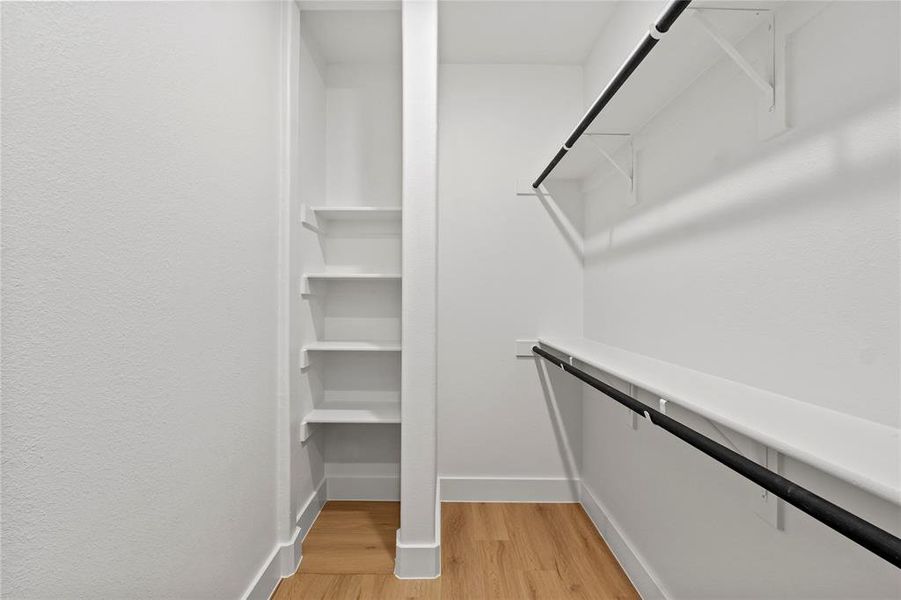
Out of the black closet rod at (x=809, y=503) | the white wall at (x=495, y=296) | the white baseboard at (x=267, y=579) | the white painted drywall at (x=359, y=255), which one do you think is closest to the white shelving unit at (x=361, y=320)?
the white painted drywall at (x=359, y=255)

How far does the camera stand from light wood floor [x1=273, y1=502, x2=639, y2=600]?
4.90 feet

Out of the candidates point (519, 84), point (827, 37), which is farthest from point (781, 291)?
point (519, 84)

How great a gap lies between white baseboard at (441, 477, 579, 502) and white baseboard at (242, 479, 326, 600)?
66cm

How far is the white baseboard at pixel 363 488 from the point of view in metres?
2.17

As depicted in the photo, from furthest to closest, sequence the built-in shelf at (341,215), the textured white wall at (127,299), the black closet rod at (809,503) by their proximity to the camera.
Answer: the built-in shelf at (341,215)
the textured white wall at (127,299)
the black closet rod at (809,503)

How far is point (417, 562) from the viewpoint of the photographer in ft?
5.16

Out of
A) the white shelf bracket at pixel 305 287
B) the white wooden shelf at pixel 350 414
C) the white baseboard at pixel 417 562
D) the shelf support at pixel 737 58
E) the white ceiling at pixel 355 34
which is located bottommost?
the white baseboard at pixel 417 562

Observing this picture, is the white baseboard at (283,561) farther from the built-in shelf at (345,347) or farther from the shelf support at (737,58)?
the shelf support at (737,58)

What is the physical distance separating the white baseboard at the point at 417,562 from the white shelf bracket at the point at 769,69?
5.35 ft

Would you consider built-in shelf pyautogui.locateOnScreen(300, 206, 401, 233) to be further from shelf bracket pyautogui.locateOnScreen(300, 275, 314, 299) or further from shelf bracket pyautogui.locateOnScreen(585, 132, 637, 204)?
shelf bracket pyautogui.locateOnScreen(585, 132, 637, 204)

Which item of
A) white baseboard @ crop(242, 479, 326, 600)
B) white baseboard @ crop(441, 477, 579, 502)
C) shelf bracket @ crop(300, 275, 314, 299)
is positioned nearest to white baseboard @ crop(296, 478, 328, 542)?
white baseboard @ crop(242, 479, 326, 600)

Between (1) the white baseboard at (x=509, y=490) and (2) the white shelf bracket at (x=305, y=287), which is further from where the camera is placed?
(1) the white baseboard at (x=509, y=490)

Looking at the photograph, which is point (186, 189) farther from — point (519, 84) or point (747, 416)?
point (519, 84)

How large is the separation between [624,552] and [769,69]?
1596 millimetres
